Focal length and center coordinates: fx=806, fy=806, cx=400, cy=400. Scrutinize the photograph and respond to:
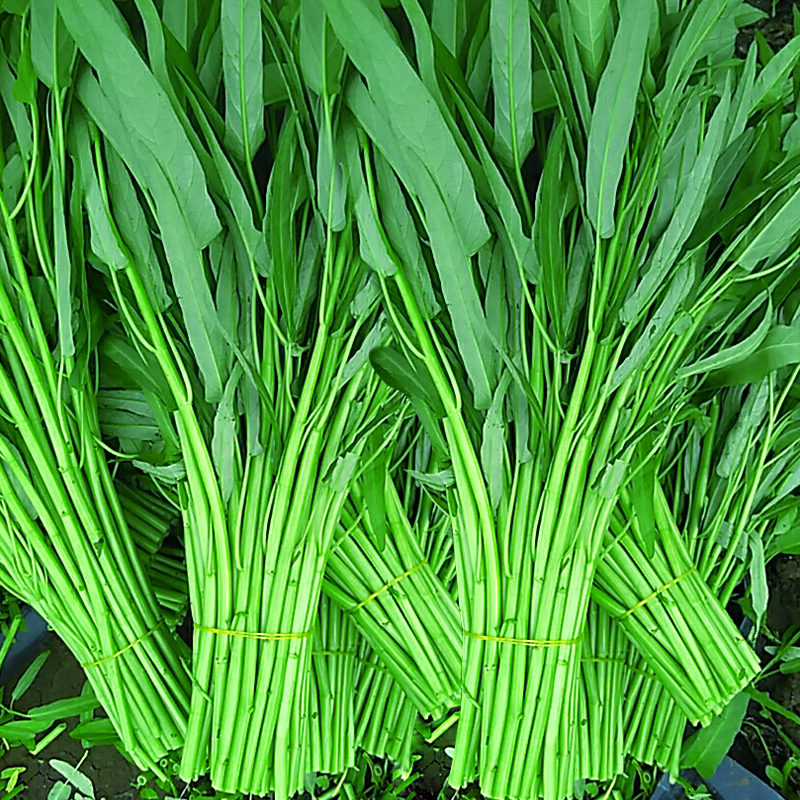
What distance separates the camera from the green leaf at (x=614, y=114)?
1.82 feet

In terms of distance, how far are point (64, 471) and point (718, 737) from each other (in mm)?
656

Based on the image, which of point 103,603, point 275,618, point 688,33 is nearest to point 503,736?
point 275,618

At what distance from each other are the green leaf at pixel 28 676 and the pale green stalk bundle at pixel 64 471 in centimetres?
19

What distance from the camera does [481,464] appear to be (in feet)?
2.06

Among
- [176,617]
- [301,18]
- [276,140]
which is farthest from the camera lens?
[176,617]

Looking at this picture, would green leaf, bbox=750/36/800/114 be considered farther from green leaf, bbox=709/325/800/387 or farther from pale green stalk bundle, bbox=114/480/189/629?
pale green stalk bundle, bbox=114/480/189/629

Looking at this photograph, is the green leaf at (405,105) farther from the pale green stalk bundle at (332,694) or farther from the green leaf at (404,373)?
the pale green stalk bundle at (332,694)

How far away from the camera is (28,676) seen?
0.84 m

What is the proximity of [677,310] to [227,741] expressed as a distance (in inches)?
19.4

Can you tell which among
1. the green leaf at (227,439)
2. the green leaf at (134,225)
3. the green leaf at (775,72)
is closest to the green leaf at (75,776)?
the green leaf at (227,439)

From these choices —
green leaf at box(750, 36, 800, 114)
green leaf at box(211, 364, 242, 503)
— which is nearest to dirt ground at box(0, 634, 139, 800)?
green leaf at box(211, 364, 242, 503)

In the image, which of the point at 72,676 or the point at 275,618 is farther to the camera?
the point at 72,676

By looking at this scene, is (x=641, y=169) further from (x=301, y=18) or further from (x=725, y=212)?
(x=301, y=18)

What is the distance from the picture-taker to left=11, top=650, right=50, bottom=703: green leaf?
2.75 feet
